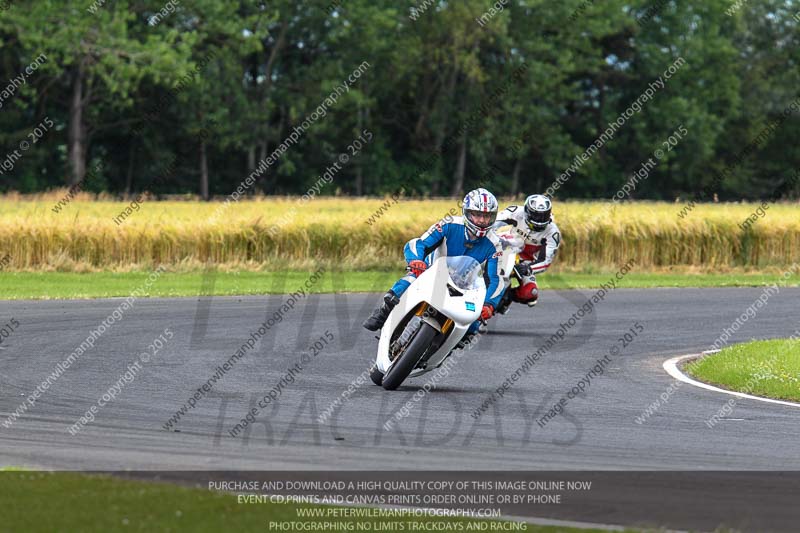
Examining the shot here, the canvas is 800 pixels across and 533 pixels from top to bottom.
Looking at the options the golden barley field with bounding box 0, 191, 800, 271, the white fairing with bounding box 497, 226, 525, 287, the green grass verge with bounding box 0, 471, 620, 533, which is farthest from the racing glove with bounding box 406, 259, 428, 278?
the golden barley field with bounding box 0, 191, 800, 271

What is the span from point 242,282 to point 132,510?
19699mm

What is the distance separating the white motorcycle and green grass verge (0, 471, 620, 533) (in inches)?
182

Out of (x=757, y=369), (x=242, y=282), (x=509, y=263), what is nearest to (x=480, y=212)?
(x=757, y=369)

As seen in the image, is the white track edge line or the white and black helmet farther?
the white and black helmet

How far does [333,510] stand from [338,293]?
17.5m

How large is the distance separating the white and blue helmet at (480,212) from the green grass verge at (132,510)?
5807 mm

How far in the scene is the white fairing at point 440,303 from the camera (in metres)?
12.3

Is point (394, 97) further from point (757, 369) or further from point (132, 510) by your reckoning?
point (132, 510)

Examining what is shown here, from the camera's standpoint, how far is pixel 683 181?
249 ft

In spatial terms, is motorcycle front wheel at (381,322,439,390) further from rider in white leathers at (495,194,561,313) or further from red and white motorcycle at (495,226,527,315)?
rider in white leathers at (495,194,561,313)

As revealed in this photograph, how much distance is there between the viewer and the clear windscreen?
41.2 feet

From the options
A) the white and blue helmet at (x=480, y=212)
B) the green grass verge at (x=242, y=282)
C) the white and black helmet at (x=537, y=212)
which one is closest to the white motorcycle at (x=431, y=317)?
the white and blue helmet at (x=480, y=212)

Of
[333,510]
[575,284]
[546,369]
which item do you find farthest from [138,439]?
[575,284]

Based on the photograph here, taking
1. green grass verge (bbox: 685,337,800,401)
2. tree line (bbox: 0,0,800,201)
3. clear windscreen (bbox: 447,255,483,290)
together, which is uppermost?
clear windscreen (bbox: 447,255,483,290)
